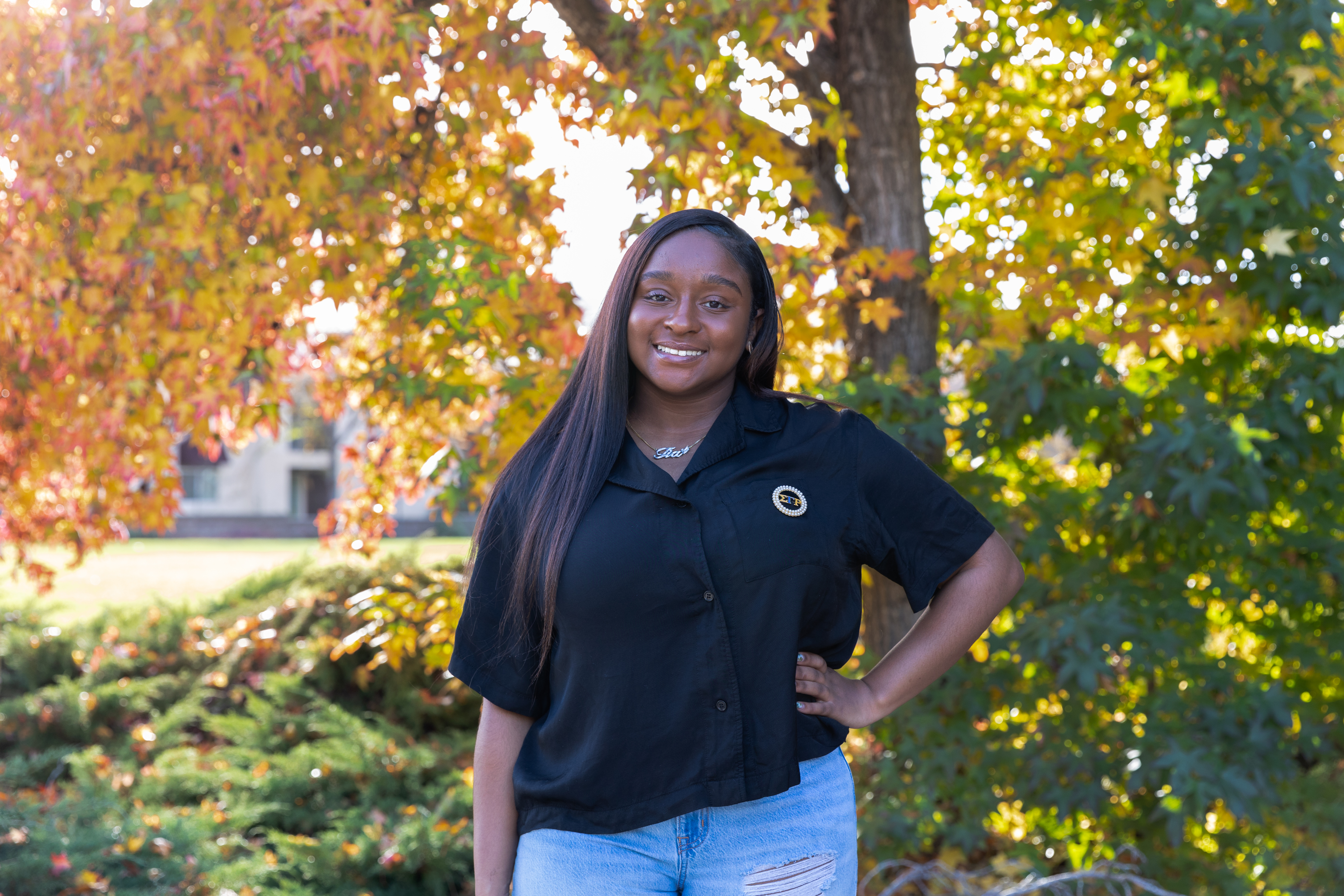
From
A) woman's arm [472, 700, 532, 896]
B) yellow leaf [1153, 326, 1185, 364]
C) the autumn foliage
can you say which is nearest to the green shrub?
the autumn foliage

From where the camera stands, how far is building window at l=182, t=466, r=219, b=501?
3831 centimetres

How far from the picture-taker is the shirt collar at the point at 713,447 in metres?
1.85

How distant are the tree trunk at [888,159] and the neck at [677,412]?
7.80 feet

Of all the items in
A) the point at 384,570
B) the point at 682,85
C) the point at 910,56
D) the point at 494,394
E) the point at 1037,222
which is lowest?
the point at 384,570

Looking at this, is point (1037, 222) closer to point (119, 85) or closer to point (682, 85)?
point (682, 85)

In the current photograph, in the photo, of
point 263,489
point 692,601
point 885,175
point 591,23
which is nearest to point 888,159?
point 885,175

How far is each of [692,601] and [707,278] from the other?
0.58 metres

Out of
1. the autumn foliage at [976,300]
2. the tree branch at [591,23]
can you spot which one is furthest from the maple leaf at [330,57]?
the tree branch at [591,23]

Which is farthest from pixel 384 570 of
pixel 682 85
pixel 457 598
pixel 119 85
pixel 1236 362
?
pixel 1236 362

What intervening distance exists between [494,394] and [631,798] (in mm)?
2660

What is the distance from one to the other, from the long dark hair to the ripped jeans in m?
0.33

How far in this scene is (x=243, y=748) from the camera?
18.3ft

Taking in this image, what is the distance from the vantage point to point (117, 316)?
422 cm

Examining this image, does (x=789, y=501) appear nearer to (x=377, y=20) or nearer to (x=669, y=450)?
(x=669, y=450)
